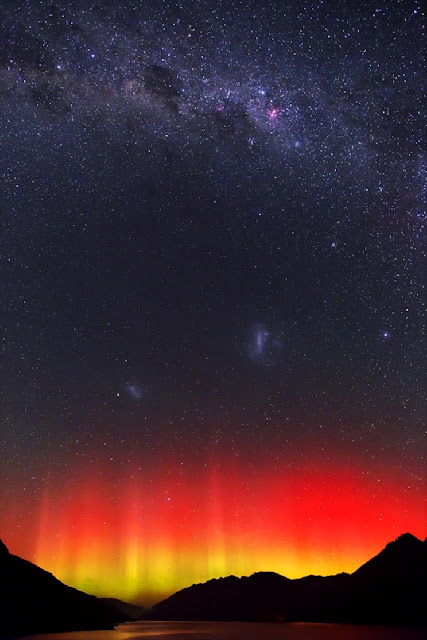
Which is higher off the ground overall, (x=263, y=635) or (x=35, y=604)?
(x=35, y=604)

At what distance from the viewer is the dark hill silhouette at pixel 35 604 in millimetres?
106688

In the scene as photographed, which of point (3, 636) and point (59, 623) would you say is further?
point (59, 623)

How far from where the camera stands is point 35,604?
384 feet

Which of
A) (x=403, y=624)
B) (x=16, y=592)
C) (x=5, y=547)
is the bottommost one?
(x=403, y=624)

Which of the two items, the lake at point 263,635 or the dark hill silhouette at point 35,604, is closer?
the lake at point 263,635

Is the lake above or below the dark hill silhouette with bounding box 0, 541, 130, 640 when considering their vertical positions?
below

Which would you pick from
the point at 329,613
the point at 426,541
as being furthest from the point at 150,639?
the point at 426,541

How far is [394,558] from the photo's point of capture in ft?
652

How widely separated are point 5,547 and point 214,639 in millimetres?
74118

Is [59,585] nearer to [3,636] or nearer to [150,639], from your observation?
[3,636]

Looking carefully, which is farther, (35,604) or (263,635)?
(35,604)

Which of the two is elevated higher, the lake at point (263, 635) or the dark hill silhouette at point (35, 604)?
the dark hill silhouette at point (35, 604)

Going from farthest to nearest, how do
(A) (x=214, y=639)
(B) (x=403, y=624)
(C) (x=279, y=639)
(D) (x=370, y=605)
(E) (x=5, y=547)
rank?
(D) (x=370, y=605), (B) (x=403, y=624), (E) (x=5, y=547), (A) (x=214, y=639), (C) (x=279, y=639)

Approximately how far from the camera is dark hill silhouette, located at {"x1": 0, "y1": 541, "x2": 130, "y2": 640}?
350 feet
